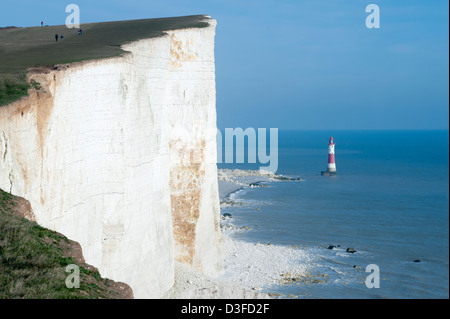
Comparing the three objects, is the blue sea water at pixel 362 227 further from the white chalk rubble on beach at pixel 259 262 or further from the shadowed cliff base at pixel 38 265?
the shadowed cliff base at pixel 38 265

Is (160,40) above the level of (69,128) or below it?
above

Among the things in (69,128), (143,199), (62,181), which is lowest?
(143,199)

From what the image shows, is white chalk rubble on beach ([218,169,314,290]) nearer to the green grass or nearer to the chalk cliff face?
the chalk cliff face

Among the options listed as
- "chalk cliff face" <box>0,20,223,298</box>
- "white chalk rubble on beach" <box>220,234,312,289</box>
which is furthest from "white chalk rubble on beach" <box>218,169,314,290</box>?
"chalk cliff face" <box>0,20,223,298</box>

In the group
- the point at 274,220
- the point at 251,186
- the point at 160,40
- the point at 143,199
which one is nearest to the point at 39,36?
the point at 160,40

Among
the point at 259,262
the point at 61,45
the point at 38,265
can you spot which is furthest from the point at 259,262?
the point at 38,265

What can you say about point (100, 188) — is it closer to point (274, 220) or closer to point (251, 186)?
point (274, 220)

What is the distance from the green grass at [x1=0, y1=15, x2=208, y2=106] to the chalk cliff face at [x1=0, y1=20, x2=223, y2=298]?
50cm

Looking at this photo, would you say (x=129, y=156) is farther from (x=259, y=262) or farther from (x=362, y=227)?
(x=362, y=227)

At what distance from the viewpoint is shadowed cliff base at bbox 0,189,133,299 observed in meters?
7.77

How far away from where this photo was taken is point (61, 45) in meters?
22.5

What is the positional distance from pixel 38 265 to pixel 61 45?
1550 centimetres
